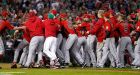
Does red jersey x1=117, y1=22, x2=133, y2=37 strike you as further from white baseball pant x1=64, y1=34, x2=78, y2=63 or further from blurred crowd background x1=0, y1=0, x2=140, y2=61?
blurred crowd background x1=0, y1=0, x2=140, y2=61

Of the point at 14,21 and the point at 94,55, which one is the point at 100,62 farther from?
the point at 14,21

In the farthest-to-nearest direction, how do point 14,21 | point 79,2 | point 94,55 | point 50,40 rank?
point 79,2
point 14,21
point 94,55
point 50,40

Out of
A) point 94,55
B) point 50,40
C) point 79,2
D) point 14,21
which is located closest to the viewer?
point 50,40

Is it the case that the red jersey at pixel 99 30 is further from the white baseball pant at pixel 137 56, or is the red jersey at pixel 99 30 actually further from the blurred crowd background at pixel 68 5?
the blurred crowd background at pixel 68 5

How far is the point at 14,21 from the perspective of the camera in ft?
96.9

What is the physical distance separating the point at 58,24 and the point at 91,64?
2809mm

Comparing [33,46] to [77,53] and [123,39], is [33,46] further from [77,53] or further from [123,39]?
[123,39]

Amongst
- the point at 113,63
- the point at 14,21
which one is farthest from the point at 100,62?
the point at 14,21

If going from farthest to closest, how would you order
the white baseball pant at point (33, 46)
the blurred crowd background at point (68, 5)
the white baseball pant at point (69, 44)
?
the blurred crowd background at point (68, 5)
the white baseball pant at point (69, 44)
the white baseball pant at point (33, 46)

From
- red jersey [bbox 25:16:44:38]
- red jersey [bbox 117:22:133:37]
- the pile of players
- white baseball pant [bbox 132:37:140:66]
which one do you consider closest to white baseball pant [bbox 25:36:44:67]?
the pile of players

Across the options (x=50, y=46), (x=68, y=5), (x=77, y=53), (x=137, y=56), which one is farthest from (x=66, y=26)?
(x=68, y=5)

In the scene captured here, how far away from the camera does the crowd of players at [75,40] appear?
23188 millimetres

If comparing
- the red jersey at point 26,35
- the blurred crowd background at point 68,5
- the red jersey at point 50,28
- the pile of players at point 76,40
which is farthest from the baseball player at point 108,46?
the blurred crowd background at point 68,5

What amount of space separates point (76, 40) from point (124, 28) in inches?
79.1
